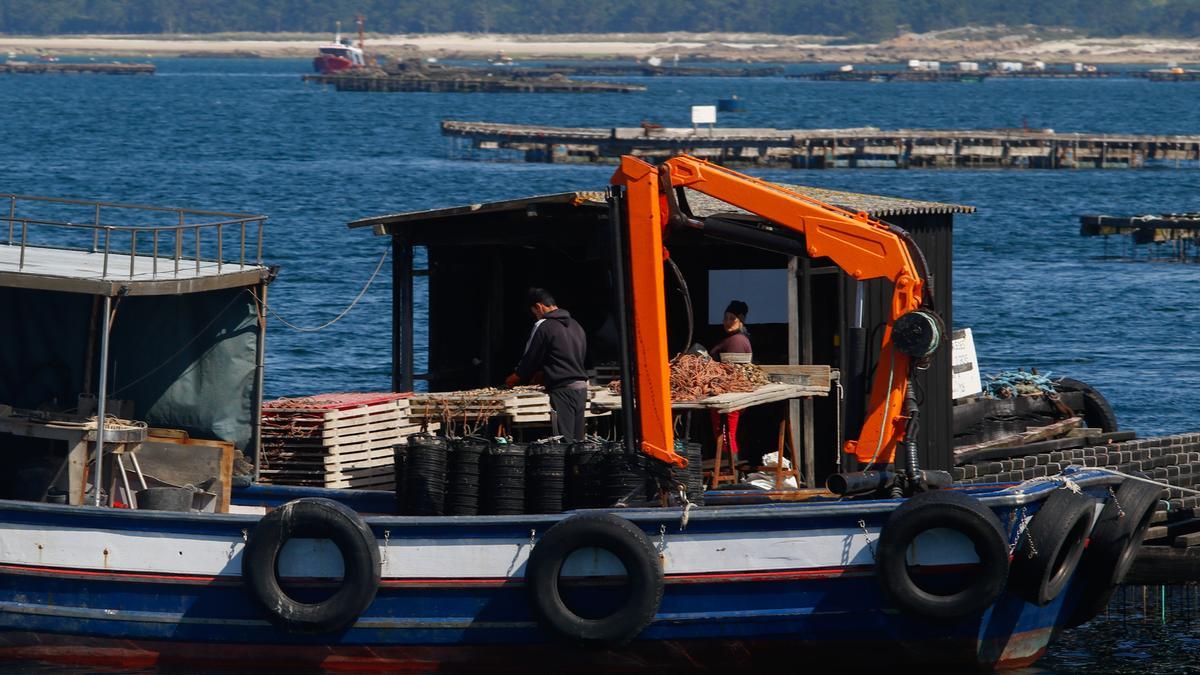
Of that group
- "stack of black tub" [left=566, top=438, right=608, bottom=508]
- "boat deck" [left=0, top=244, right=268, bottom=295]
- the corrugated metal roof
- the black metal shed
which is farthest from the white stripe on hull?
the corrugated metal roof

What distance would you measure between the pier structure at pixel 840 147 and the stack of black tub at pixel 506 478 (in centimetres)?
7304

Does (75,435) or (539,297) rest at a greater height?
(539,297)

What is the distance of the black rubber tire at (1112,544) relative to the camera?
51.4 feet

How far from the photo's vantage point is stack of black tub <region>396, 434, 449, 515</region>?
15.6 m

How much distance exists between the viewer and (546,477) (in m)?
15.5

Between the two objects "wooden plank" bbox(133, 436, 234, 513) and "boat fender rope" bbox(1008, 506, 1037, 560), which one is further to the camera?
"wooden plank" bbox(133, 436, 234, 513)

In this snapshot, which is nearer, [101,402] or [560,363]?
[101,402]

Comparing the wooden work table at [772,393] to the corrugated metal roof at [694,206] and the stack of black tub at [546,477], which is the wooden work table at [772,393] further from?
the stack of black tub at [546,477]

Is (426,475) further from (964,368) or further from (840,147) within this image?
(840,147)

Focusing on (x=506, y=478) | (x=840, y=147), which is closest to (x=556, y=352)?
(x=506, y=478)

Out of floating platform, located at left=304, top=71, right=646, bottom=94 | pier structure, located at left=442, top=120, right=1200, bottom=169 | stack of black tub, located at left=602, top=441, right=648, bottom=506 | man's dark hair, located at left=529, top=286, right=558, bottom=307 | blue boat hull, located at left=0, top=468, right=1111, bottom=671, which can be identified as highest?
floating platform, located at left=304, top=71, right=646, bottom=94

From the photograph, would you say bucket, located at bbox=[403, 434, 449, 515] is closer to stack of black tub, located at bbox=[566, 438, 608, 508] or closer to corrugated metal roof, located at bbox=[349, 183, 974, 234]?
stack of black tub, located at bbox=[566, 438, 608, 508]

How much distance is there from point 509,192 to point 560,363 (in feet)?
199

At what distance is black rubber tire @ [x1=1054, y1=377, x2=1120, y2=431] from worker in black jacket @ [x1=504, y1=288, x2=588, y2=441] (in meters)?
9.15
